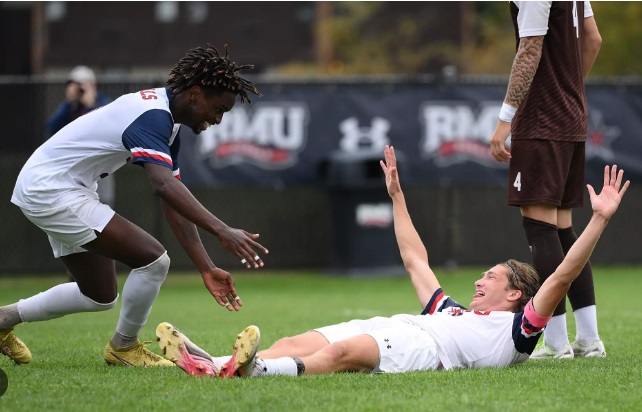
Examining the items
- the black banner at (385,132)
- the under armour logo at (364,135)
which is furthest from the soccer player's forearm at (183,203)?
the under armour logo at (364,135)

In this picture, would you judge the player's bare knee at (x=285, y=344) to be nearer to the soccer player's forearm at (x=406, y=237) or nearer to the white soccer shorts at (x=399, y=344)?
the white soccer shorts at (x=399, y=344)

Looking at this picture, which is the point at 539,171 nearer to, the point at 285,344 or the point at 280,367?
the point at 285,344

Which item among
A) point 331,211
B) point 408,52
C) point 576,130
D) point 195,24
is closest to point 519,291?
point 576,130

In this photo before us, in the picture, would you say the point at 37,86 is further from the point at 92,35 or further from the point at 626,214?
the point at 92,35

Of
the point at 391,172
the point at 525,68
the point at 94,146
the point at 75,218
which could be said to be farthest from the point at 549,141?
the point at 75,218

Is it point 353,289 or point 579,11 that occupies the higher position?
point 579,11

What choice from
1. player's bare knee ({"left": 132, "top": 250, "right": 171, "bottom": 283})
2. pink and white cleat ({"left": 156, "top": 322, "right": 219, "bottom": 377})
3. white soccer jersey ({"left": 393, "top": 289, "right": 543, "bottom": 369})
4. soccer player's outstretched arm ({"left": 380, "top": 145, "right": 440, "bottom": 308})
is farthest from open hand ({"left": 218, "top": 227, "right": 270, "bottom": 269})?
soccer player's outstretched arm ({"left": 380, "top": 145, "right": 440, "bottom": 308})

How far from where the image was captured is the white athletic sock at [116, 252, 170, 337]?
6.41 m

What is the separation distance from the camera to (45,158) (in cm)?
647

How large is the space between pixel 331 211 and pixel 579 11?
9.17 metres

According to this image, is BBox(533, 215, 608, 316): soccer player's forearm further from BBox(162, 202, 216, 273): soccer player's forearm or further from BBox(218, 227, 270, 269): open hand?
BBox(162, 202, 216, 273): soccer player's forearm

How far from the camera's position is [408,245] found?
7.00 meters

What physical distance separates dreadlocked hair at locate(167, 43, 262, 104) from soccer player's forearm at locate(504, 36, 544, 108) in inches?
67.5

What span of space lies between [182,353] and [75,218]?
43.2 inches
